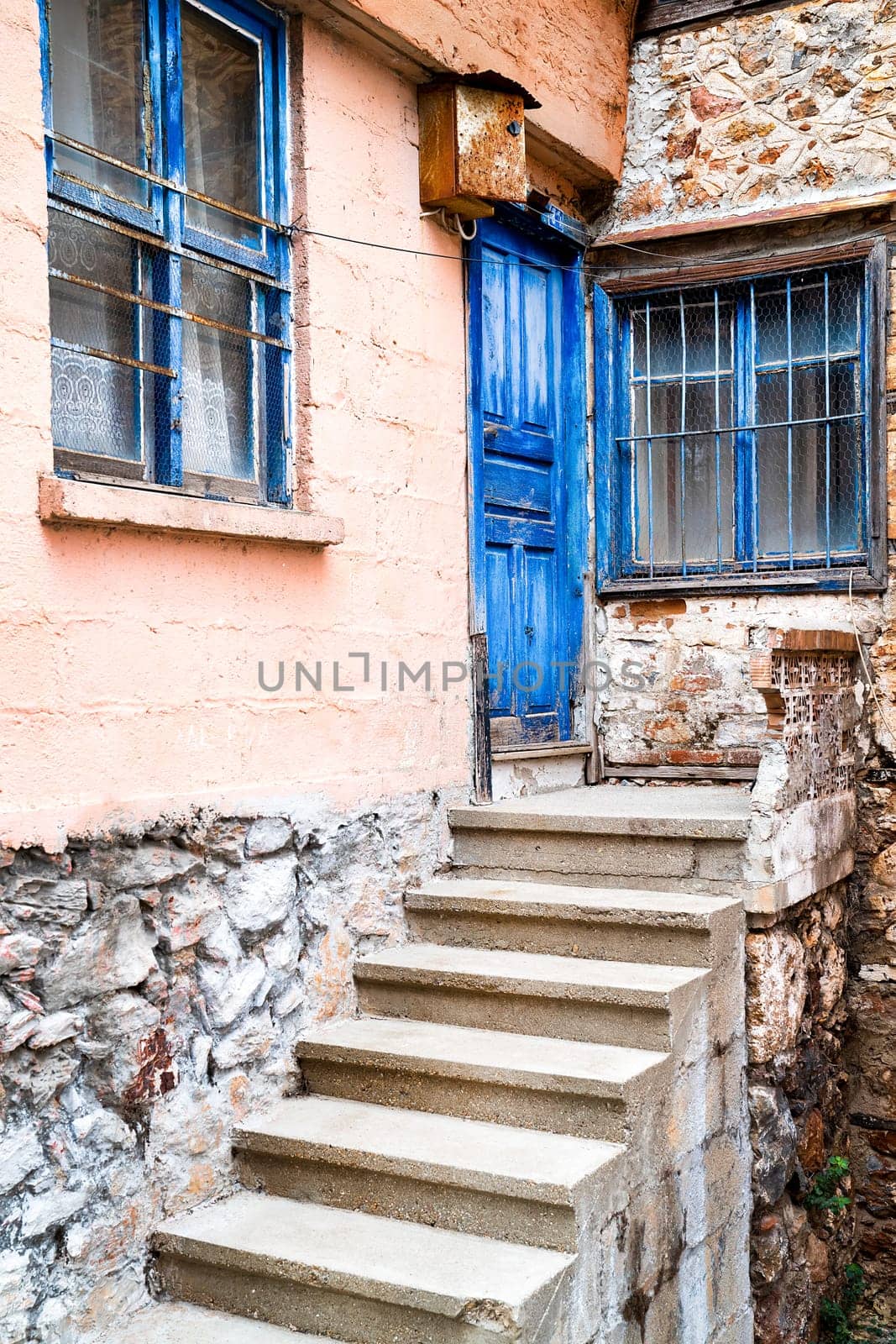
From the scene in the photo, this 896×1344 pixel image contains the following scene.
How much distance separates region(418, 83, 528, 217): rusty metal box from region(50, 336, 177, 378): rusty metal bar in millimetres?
1601

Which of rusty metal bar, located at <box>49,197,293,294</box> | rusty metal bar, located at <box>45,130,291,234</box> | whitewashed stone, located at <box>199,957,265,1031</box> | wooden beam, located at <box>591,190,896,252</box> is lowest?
whitewashed stone, located at <box>199,957,265,1031</box>

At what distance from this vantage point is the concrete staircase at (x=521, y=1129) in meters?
3.31

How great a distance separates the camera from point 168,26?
389 cm

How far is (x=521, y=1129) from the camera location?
3.74 meters

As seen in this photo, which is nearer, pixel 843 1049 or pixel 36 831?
pixel 36 831

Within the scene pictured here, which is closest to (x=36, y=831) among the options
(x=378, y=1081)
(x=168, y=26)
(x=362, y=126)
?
(x=378, y=1081)

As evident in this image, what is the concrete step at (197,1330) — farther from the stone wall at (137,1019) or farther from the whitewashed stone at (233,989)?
the whitewashed stone at (233,989)

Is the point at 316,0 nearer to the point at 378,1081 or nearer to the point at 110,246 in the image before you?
the point at 110,246

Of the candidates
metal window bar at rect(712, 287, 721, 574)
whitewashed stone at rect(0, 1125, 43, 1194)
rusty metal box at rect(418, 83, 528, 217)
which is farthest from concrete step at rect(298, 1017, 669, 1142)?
rusty metal box at rect(418, 83, 528, 217)

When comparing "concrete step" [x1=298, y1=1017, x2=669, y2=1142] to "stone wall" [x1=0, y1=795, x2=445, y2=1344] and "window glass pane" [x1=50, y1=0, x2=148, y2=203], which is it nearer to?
"stone wall" [x1=0, y1=795, x2=445, y2=1344]

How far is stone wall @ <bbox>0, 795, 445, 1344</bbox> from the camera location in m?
3.20

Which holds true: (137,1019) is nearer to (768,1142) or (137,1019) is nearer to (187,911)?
(187,911)

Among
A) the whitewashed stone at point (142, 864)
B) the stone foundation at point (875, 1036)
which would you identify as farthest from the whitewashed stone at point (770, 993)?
the whitewashed stone at point (142, 864)

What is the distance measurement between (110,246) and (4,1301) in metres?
2.85
